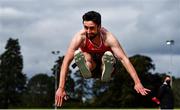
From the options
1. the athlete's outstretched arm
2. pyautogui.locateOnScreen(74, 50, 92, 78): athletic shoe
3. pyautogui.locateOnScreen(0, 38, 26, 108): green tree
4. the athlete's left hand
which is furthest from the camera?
pyautogui.locateOnScreen(0, 38, 26, 108): green tree

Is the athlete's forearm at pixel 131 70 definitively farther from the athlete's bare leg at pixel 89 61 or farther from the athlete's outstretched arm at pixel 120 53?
the athlete's bare leg at pixel 89 61

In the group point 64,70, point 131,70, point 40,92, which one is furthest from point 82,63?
point 40,92

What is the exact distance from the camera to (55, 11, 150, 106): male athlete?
→ 416 inches

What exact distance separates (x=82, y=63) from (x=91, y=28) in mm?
904

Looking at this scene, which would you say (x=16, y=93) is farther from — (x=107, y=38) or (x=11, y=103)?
(x=107, y=38)

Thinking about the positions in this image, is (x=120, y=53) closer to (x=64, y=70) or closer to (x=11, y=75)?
(x=64, y=70)

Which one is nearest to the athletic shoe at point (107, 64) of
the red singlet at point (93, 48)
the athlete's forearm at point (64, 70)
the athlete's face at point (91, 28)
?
the red singlet at point (93, 48)

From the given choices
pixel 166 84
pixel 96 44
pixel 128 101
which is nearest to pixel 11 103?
pixel 128 101

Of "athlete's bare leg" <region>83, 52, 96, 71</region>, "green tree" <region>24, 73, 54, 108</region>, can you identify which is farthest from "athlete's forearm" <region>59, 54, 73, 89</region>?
"green tree" <region>24, 73, 54, 108</region>

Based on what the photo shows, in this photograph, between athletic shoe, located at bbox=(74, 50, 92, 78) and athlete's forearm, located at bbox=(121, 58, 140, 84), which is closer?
athlete's forearm, located at bbox=(121, 58, 140, 84)

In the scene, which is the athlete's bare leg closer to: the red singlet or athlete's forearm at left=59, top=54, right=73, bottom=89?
the red singlet

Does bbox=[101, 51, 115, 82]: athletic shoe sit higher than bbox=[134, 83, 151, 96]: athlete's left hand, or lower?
higher

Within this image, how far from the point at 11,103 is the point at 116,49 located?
100097 mm

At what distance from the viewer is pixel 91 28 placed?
1105cm
